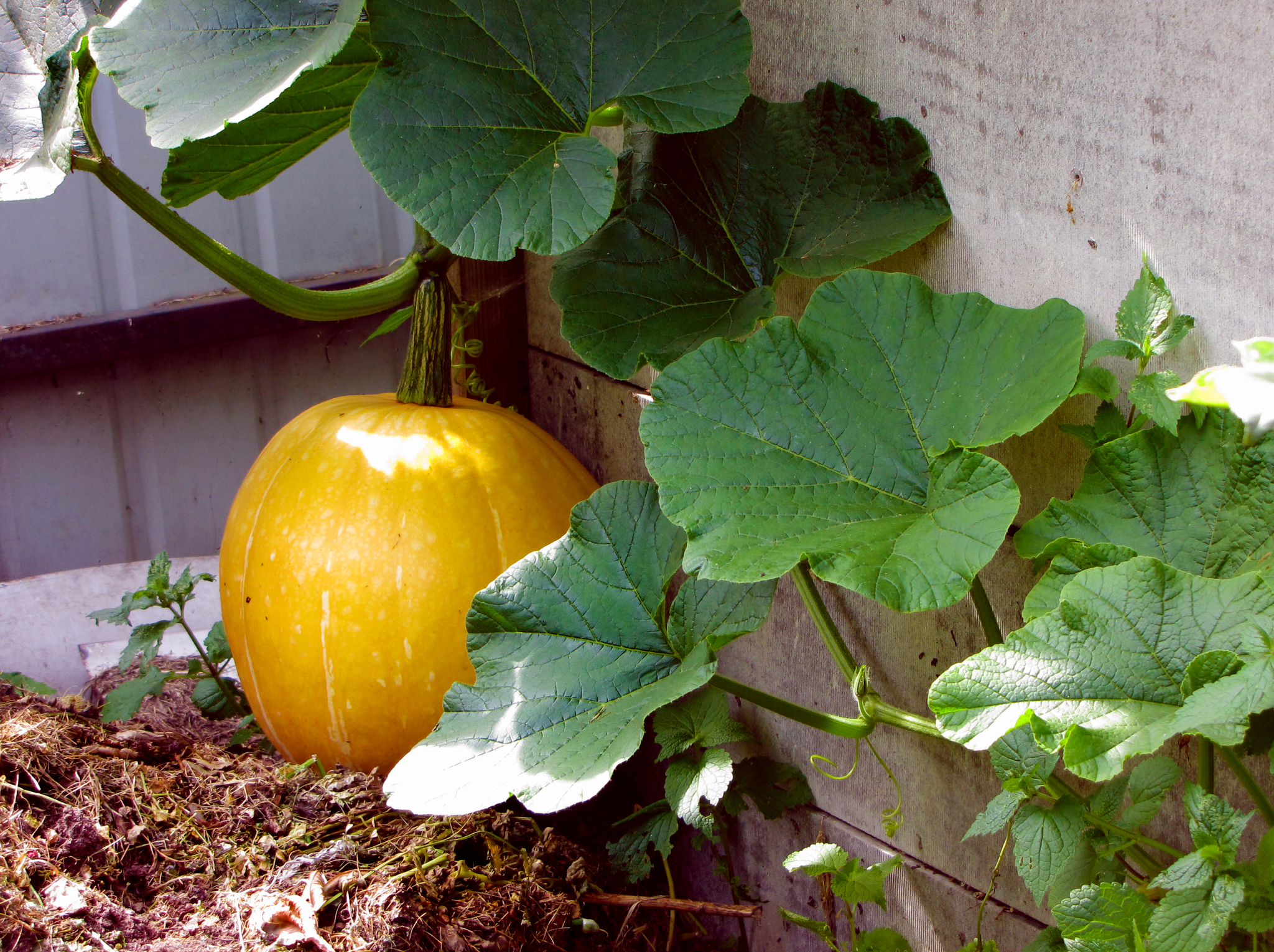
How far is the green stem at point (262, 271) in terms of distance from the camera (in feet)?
3.68

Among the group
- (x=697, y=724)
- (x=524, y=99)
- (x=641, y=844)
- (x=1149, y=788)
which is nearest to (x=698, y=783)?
(x=697, y=724)

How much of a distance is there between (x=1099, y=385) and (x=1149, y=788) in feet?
1.01

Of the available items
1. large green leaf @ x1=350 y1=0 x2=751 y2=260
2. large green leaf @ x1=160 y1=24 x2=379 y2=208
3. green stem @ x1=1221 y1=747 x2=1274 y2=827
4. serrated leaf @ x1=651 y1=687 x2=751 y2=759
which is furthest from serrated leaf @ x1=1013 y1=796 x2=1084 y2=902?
large green leaf @ x1=160 y1=24 x2=379 y2=208

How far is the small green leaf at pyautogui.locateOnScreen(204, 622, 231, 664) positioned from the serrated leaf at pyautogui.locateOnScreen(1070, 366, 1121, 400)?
46.3 inches

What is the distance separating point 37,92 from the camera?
3.50ft

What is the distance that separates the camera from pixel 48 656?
172 centimetres

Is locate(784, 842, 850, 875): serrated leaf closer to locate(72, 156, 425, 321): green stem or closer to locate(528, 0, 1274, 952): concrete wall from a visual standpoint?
locate(528, 0, 1274, 952): concrete wall

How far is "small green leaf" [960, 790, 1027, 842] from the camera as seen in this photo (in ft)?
2.62

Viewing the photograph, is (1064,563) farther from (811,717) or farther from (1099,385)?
(811,717)

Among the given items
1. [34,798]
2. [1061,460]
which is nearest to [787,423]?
[1061,460]

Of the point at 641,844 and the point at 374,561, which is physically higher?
the point at 374,561

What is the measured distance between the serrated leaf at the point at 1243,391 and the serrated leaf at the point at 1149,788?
42 cm

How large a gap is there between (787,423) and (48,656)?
4.66 feet

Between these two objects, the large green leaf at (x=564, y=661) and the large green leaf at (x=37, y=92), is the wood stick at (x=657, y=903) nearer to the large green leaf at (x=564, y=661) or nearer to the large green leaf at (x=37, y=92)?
the large green leaf at (x=564, y=661)
